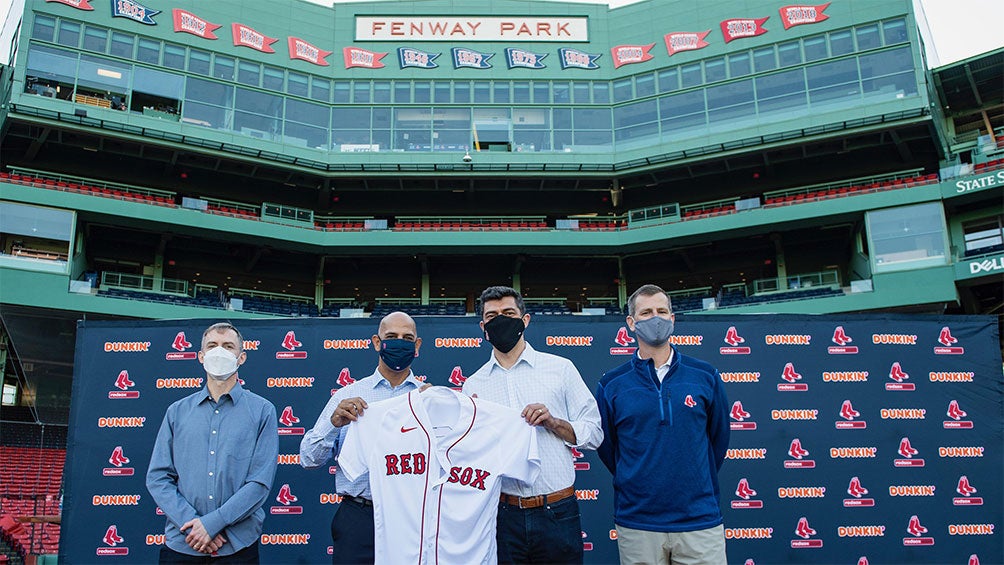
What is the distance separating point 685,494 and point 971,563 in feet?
20.5

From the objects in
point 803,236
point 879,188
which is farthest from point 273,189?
point 879,188

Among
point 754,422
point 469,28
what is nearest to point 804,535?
point 754,422

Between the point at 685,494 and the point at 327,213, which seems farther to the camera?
the point at 327,213

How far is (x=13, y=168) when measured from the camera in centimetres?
2923

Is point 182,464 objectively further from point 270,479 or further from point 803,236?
point 803,236

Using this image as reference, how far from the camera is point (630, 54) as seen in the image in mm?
36219

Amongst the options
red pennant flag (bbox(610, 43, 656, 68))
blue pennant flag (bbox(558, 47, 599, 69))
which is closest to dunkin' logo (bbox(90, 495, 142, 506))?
blue pennant flag (bbox(558, 47, 599, 69))

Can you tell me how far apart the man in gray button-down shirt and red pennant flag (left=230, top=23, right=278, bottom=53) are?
110 ft

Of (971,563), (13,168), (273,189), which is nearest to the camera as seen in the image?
(971,563)

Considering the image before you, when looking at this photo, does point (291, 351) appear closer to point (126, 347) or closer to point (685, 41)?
point (126, 347)

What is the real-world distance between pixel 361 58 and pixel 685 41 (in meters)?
16.9

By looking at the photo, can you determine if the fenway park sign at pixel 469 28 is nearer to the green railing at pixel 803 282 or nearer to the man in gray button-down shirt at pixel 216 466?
the green railing at pixel 803 282

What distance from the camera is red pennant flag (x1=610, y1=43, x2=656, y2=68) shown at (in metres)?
35.9

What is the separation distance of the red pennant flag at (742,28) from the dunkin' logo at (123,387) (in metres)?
33.1
